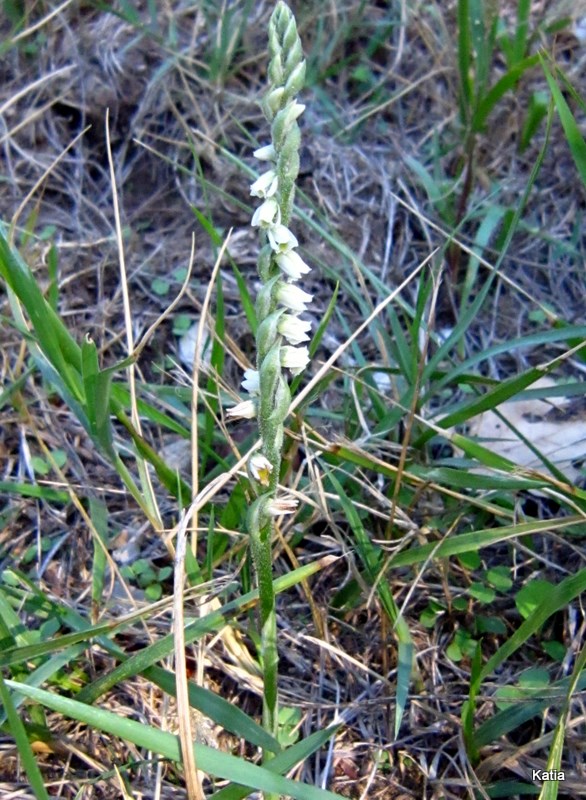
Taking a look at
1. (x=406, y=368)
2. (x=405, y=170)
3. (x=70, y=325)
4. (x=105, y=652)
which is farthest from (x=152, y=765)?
(x=405, y=170)

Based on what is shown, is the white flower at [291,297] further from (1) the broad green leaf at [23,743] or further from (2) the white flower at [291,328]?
(1) the broad green leaf at [23,743]

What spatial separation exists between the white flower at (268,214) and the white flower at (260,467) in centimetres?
38

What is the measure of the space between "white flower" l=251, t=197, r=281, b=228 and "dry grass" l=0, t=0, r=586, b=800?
2.39 ft

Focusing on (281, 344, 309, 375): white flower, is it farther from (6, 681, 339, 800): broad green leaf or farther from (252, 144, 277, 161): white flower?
(6, 681, 339, 800): broad green leaf

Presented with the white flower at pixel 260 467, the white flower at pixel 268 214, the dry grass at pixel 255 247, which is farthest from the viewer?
the dry grass at pixel 255 247

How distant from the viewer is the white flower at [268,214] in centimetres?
124

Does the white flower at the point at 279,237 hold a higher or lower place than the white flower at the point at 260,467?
higher

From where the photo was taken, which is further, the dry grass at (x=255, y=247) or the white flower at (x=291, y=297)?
the dry grass at (x=255, y=247)

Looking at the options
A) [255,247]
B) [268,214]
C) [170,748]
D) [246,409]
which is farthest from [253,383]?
[255,247]

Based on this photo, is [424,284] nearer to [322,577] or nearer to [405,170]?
[322,577]

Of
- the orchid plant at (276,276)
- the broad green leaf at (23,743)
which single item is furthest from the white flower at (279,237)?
the broad green leaf at (23,743)

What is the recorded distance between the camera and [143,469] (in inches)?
72.9

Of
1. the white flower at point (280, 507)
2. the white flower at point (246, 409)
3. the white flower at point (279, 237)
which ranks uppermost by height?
the white flower at point (279, 237)

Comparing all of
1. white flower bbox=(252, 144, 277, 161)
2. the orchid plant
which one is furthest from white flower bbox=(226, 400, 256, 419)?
white flower bbox=(252, 144, 277, 161)
